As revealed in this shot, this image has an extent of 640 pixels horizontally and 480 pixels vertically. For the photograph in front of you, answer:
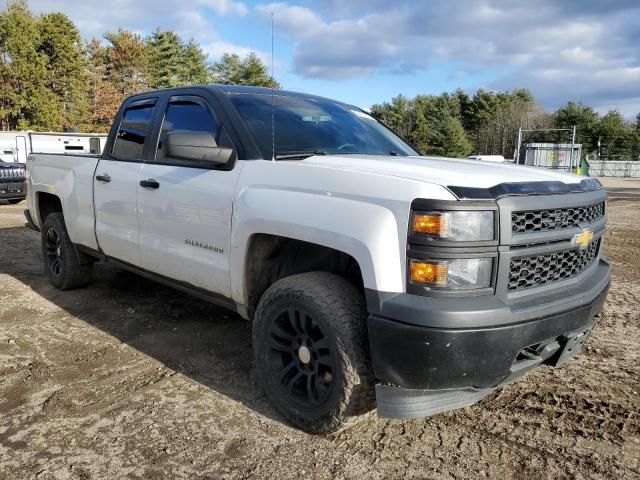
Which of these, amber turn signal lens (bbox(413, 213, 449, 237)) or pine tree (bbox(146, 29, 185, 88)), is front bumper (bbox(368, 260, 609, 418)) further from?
pine tree (bbox(146, 29, 185, 88))

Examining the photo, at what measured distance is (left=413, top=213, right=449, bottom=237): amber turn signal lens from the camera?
7.37 ft

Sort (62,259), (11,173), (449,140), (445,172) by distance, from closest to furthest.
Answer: (445,172) < (62,259) < (11,173) < (449,140)

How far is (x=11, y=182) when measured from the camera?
46.9ft

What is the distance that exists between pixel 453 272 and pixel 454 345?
12.2 inches

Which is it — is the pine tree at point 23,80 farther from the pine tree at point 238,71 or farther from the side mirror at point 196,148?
the side mirror at point 196,148

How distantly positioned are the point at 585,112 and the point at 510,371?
74.1 metres

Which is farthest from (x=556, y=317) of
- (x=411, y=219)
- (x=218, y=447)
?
(x=218, y=447)

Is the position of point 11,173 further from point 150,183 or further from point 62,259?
point 150,183

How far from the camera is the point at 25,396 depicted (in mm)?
3230

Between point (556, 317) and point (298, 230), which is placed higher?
point (298, 230)

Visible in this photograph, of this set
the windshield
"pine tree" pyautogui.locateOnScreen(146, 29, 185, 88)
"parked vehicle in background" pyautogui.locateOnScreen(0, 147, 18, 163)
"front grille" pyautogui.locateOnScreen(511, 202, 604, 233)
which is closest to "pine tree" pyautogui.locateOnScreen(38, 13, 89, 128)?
"pine tree" pyautogui.locateOnScreen(146, 29, 185, 88)

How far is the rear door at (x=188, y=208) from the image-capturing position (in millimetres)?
3246

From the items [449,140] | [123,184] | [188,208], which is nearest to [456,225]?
[188,208]

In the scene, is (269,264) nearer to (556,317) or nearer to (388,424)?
(388,424)
